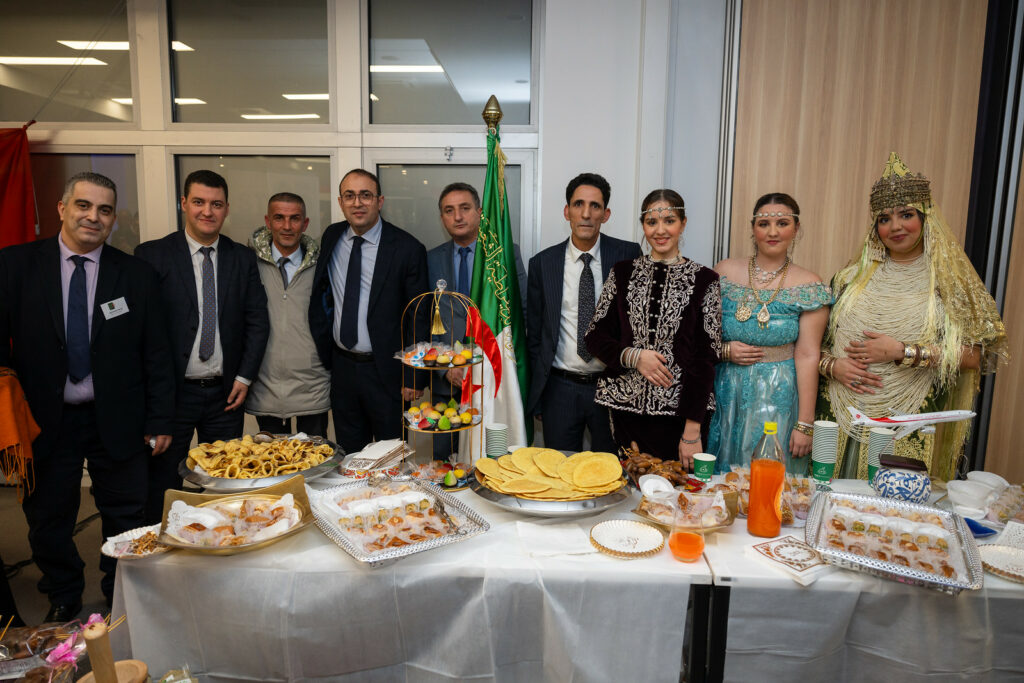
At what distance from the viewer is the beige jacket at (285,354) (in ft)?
9.48

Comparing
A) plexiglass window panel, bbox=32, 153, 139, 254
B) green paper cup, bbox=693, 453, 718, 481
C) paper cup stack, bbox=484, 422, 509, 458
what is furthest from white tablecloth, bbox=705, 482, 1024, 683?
plexiglass window panel, bbox=32, 153, 139, 254

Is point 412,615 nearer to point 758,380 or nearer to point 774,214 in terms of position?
point 758,380

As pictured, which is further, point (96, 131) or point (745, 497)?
point (96, 131)

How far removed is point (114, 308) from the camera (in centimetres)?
228

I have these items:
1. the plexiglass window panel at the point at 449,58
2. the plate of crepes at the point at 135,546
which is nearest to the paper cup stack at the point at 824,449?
the plate of crepes at the point at 135,546

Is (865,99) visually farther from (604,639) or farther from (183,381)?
(183,381)

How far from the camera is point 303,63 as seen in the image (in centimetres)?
369

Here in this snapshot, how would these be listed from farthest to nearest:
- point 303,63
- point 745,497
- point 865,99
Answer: point 303,63 → point 865,99 → point 745,497

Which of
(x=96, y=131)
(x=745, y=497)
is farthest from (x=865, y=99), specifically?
(x=96, y=131)

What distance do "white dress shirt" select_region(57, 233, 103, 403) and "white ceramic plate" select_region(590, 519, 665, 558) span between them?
81.3 inches

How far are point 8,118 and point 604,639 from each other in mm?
4786

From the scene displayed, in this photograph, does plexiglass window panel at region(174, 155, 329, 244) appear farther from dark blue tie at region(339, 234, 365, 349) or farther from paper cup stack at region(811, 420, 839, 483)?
paper cup stack at region(811, 420, 839, 483)

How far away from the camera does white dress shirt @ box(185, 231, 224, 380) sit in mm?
2643

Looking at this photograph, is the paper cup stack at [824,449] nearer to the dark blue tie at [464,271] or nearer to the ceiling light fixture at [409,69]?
the dark blue tie at [464,271]
